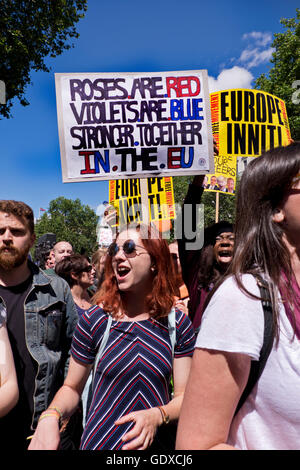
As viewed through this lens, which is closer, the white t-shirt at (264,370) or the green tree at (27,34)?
the white t-shirt at (264,370)

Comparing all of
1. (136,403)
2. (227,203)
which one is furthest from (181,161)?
(227,203)

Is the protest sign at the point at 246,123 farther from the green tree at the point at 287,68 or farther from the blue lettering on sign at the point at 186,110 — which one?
the green tree at the point at 287,68

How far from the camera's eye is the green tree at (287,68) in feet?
45.8

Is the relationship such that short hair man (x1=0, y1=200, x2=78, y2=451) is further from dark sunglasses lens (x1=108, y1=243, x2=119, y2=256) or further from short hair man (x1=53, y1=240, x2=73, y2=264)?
short hair man (x1=53, y1=240, x2=73, y2=264)

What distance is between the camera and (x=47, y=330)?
2.24 m

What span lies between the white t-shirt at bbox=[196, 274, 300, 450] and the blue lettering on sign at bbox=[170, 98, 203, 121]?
2.30 meters

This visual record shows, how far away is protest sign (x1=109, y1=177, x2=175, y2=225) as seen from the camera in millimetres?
4254

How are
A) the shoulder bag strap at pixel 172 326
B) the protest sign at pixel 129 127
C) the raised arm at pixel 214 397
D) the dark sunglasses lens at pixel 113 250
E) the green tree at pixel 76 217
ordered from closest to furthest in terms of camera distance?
the raised arm at pixel 214 397, the shoulder bag strap at pixel 172 326, the dark sunglasses lens at pixel 113 250, the protest sign at pixel 129 127, the green tree at pixel 76 217

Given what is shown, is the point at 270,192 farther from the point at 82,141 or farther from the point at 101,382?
the point at 82,141

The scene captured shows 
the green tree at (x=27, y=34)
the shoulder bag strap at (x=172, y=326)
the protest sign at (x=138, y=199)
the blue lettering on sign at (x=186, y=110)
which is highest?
the green tree at (x=27, y=34)

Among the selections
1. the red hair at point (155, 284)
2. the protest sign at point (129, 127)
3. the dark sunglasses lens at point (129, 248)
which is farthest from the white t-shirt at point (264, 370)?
the protest sign at point (129, 127)

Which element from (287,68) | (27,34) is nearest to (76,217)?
(287,68)

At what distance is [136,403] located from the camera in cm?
160

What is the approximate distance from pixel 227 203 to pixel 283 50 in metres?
13.7
